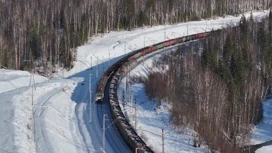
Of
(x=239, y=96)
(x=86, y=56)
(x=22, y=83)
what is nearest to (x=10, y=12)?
(x=86, y=56)

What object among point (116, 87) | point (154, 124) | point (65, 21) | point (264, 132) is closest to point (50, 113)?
point (154, 124)

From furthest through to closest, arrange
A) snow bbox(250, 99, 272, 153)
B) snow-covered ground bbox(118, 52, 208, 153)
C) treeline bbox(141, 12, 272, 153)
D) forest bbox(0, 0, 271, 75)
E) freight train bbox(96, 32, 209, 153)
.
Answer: forest bbox(0, 0, 271, 75), snow bbox(250, 99, 272, 153), treeline bbox(141, 12, 272, 153), snow-covered ground bbox(118, 52, 208, 153), freight train bbox(96, 32, 209, 153)

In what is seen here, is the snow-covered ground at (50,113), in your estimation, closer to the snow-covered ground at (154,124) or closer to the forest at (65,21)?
the snow-covered ground at (154,124)

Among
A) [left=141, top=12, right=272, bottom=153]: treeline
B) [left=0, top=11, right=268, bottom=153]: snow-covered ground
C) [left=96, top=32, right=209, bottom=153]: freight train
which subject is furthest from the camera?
[left=141, top=12, right=272, bottom=153]: treeline

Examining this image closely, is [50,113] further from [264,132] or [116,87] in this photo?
[264,132]

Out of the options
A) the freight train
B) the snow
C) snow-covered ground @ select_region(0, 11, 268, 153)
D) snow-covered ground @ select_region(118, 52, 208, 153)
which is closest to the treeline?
snow-covered ground @ select_region(118, 52, 208, 153)

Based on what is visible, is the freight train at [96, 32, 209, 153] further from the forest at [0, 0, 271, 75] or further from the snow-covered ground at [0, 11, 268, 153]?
the forest at [0, 0, 271, 75]
